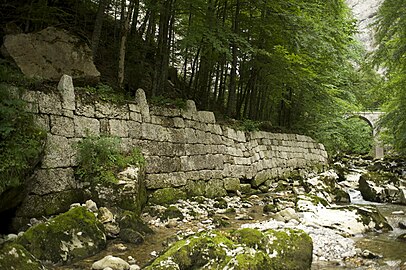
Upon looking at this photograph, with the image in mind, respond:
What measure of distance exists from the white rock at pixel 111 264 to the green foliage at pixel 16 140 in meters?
1.51

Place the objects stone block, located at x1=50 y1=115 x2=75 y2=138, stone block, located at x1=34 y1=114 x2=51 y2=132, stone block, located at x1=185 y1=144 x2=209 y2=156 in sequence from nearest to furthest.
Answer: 1. stone block, located at x1=34 y1=114 x2=51 y2=132
2. stone block, located at x1=50 y1=115 x2=75 y2=138
3. stone block, located at x1=185 y1=144 x2=209 y2=156

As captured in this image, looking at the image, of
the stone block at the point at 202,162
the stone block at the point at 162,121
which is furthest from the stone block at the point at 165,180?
the stone block at the point at 162,121

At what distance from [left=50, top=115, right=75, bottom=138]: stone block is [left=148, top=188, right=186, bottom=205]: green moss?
6.79 feet

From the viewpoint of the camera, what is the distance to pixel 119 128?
6.85 meters

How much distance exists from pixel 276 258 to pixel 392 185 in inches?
322

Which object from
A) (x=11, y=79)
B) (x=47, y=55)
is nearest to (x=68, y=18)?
(x=47, y=55)

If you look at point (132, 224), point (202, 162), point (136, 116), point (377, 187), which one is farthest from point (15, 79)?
point (377, 187)

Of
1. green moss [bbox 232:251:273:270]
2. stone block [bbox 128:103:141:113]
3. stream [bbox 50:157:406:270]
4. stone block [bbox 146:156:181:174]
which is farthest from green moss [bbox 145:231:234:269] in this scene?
stone block [bbox 128:103:141:113]

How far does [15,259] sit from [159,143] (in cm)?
481

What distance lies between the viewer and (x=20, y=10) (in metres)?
8.07

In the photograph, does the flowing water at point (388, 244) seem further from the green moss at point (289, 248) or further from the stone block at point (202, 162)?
the stone block at point (202, 162)

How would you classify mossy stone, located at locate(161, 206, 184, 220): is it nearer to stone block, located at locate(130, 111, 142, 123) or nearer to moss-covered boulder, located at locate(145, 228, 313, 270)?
stone block, located at locate(130, 111, 142, 123)

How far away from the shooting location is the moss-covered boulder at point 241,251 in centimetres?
334

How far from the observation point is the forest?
8.84 metres
